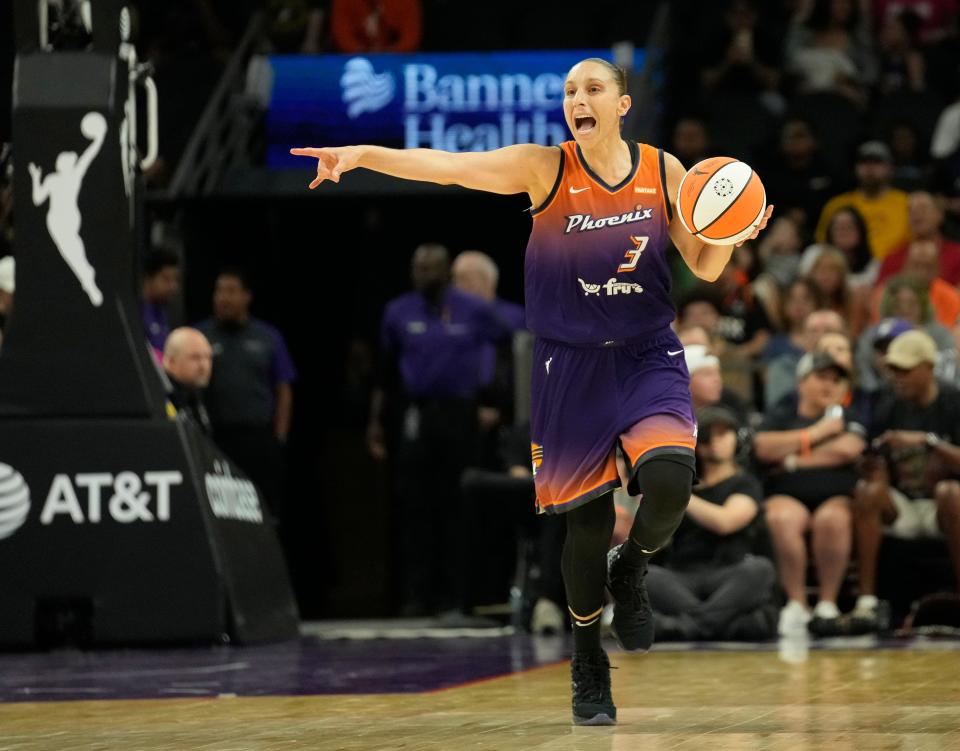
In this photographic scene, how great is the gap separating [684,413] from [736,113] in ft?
33.2

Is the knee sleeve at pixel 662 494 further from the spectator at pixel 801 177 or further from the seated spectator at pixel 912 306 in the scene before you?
the spectator at pixel 801 177

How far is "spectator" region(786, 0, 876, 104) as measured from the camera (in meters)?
15.6

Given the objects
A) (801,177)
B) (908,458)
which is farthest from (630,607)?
(801,177)

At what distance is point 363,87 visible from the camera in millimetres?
15266

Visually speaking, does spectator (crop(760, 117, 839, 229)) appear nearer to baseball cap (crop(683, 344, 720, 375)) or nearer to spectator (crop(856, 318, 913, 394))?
spectator (crop(856, 318, 913, 394))

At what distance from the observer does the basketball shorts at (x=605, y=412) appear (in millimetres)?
5945

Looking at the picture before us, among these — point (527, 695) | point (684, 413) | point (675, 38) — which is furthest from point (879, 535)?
point (675, 38)

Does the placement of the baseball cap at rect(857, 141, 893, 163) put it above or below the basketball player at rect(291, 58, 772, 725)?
above

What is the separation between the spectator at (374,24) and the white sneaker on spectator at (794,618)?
7586 millimetres

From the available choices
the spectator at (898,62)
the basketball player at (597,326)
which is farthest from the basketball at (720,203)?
the spectator at (898,62)

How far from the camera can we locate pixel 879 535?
1037 cm

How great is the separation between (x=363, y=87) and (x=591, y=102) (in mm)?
9507

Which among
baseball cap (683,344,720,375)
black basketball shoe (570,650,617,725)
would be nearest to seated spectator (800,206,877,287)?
baseball cap (683,344,720,375)

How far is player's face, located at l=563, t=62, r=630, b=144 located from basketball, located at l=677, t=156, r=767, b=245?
0.35 metres
